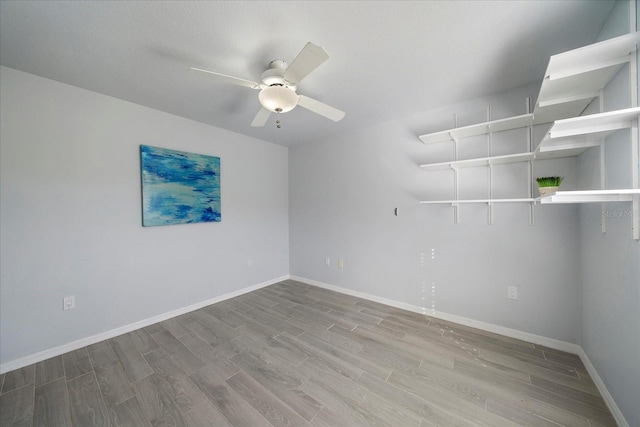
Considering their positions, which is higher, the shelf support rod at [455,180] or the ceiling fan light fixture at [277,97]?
the ceiling fan light fixture at [277,97]

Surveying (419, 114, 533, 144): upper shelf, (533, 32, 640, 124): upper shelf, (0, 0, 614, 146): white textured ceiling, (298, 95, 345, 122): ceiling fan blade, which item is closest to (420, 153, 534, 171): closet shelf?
(419, 114, 533, 144): upper shelf

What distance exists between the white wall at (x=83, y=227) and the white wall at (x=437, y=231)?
167 centimetres

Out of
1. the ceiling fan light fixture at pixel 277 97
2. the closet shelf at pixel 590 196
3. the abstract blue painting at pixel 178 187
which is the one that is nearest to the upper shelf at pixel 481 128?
the closet shelf at pixel 590 196

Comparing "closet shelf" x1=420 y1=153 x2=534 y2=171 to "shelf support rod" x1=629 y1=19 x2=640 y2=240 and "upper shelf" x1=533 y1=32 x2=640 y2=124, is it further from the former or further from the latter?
"shelf support rod" x1=629 y1=19 x2=640 y2=240

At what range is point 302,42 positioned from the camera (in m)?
1.58

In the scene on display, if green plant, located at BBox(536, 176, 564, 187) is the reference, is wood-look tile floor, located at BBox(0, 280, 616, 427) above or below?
below

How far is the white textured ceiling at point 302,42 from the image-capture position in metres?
1.32

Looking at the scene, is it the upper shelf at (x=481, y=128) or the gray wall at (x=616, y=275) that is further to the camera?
the upper shelf at (x=481, y=128)

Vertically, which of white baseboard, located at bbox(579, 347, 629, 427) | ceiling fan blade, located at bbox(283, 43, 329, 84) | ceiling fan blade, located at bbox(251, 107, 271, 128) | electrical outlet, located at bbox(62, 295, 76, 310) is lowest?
white baseboard, located at bbox(579, 347, 629, 427)

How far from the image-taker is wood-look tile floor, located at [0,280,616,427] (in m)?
1.42

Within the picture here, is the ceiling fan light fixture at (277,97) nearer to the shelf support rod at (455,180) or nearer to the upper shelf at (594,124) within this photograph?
the upper shelf at (594,124)

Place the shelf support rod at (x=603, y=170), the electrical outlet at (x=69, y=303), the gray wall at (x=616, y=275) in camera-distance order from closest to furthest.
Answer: the gray wall at (x=616, y=275) < the shelf support rod at (x=603, y=170) < the electrical outlet at (x=69, y=303)

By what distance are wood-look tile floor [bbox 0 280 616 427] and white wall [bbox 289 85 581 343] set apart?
376 mm

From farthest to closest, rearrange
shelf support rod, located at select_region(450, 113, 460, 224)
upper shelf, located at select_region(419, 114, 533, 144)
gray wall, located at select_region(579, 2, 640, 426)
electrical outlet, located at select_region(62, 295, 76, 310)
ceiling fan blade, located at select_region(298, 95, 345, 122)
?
shelf support rod, located at select_region(450, 113, 460, 224) → electrical outlet, located at select_region(62, 295, 76, 310) → upper shelf, located at select_region(419, 114, 533, 144) → ceiling fan blade, located at select_region(298, 95, 345, 122) → gray wall, located at select_region(579, 2, 640, 426)
